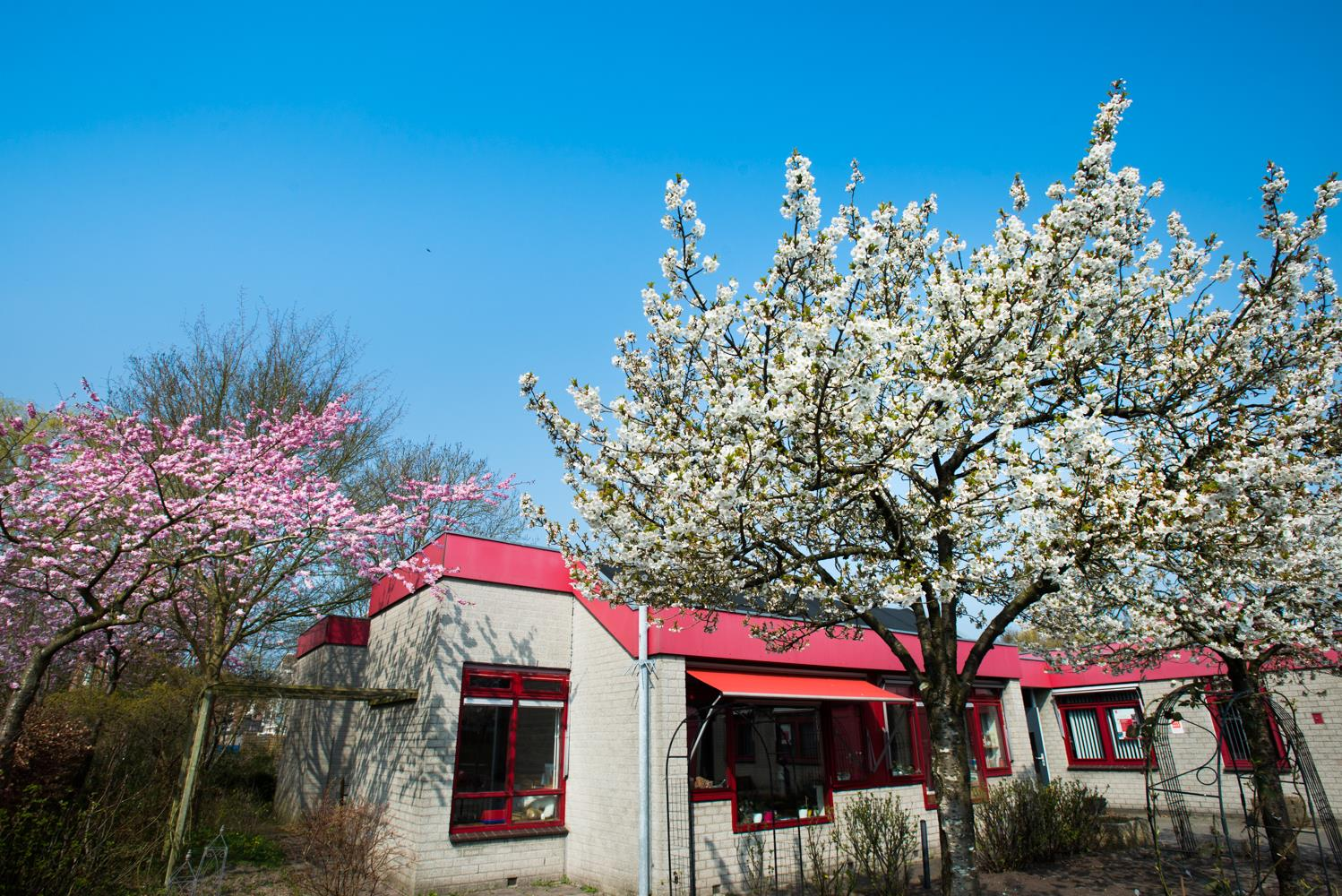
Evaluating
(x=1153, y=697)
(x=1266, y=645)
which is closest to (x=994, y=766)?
(x=1153, y=697)

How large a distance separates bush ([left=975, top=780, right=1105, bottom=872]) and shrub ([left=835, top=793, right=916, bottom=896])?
1.05m

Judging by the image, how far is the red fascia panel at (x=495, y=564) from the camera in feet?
32.0

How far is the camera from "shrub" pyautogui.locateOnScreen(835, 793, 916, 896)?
7848 millimetres

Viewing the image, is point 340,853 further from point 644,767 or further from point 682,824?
point 682,824

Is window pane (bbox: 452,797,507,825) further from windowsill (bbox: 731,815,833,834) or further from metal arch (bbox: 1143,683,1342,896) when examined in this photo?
metal arch (bbox: 1143,683,1342,896)

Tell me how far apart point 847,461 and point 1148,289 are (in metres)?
3.42

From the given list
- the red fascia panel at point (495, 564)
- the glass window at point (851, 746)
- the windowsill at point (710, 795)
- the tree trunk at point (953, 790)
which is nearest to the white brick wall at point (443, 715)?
the red fascia panel at point (495, 564)

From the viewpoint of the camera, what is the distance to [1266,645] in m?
8.60

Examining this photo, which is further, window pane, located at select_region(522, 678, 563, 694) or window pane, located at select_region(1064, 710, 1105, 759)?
window pane, located at select_region(1064, 710, 1105, 759)

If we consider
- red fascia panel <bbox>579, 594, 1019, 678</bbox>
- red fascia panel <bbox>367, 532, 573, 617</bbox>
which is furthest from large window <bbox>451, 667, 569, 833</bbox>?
red fascia panel <bbox>579, 594, 1019, 678</bbox>

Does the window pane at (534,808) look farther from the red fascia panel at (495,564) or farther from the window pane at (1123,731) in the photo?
the window pane at (1123,731)

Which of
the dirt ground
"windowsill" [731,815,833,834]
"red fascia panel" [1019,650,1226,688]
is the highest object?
"red fascia panel" [1019,650,1226,688]

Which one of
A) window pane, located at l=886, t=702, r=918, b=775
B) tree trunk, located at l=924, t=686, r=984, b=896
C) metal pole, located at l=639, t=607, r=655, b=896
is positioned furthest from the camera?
window pane, located at l=886, t=702, r=918, b=775

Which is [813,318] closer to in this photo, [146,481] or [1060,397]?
[1060,397]
